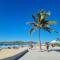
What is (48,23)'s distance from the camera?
37.8 metres

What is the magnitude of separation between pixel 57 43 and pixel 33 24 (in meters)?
36.1

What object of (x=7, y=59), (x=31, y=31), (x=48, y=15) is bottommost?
(x=7, y=59)

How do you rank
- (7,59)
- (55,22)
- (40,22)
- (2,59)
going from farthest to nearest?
(40,22) → (55,22) → (7,59) → (2,59)

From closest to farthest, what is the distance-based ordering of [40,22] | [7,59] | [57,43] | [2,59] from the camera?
[2,59] → [7,59] → [40,22] → [57,43]

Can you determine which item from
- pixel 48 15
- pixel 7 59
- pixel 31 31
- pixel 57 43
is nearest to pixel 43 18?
pixel 48 15

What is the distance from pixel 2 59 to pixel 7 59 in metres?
0.88

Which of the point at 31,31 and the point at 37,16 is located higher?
the point at 37,16

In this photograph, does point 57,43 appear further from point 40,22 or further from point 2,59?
point 2,59

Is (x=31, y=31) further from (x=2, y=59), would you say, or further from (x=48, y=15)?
(x=2, y=59)

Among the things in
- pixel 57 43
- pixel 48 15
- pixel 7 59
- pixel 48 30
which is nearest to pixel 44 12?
pixel 48 15

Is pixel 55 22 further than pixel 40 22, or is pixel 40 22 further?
pixel 40 22

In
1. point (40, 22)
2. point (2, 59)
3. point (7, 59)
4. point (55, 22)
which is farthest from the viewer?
point (40, 22)

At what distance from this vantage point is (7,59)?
45.8 ft

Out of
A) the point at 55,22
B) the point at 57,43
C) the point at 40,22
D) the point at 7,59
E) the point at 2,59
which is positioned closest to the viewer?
the point at 2,59
